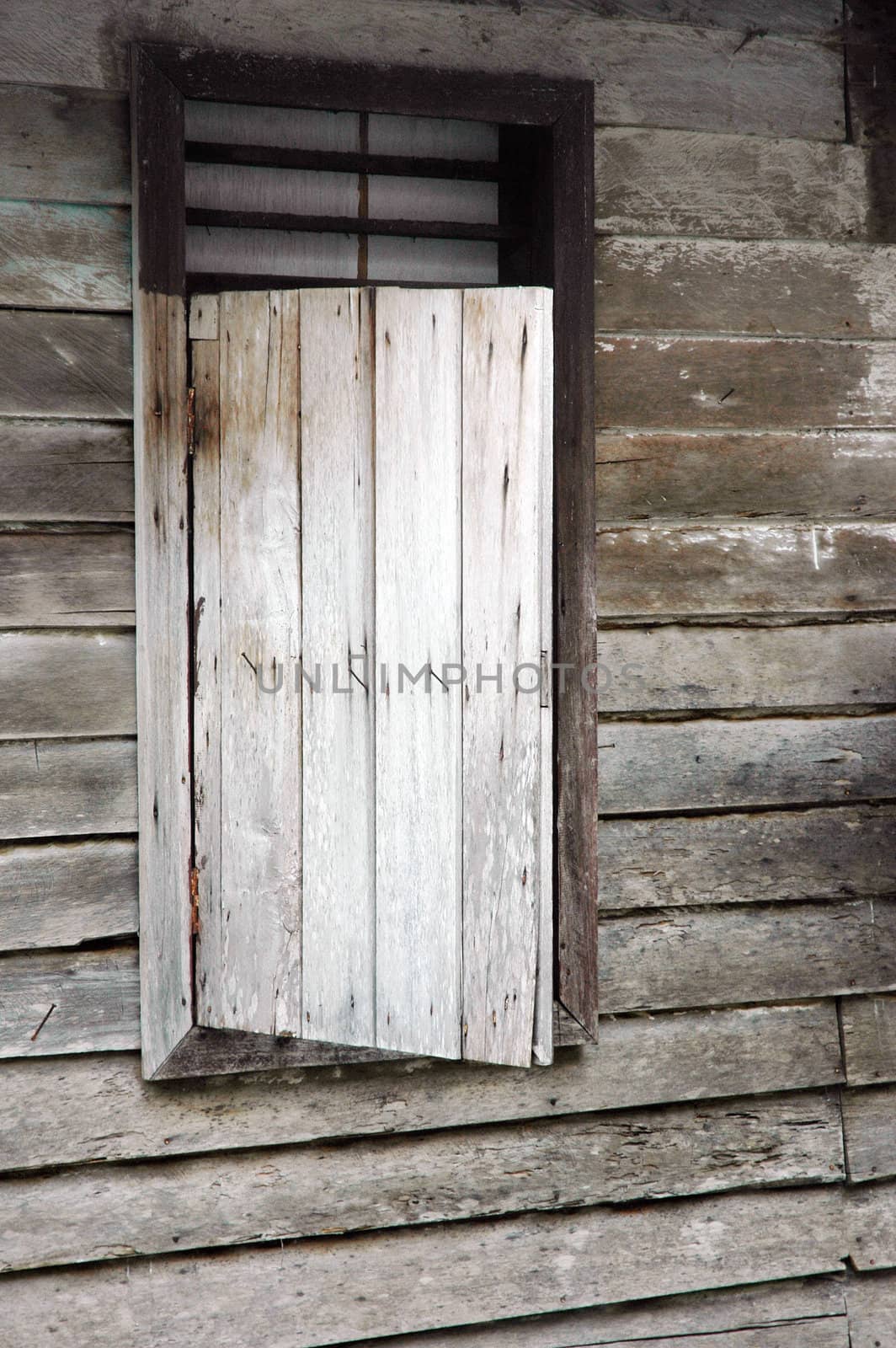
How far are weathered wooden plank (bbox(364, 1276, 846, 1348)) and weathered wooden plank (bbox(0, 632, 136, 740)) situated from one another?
1.37 m

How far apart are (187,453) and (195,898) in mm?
818

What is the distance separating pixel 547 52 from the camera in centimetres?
210

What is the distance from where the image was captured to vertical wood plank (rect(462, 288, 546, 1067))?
1839 millimetres

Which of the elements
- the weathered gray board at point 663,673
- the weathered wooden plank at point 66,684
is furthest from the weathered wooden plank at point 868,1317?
the weathered wooden plank at point 66,684

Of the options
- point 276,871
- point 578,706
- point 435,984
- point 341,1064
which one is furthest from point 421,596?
point 341,1064

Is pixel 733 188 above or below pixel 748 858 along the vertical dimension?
above

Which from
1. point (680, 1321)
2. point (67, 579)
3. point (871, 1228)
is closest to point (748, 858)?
point (871, 1228)

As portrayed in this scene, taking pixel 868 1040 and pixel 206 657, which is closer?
pixel 206 657

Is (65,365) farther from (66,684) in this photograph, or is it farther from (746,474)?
(746,474)

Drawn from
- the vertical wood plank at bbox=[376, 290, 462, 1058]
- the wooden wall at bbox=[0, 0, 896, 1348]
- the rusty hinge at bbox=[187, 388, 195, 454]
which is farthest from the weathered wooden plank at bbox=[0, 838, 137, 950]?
the rusty hinge at bbox=[187, 388, 195, 454]

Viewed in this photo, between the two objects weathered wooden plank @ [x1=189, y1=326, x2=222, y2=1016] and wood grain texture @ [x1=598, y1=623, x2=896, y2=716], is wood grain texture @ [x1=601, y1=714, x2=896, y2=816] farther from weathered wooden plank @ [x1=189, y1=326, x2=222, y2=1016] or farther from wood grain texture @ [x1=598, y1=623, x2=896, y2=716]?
weathered wooden plank @ [x1=189, y1=326, x2=222, y2=1016]

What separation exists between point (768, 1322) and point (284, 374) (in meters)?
2.17

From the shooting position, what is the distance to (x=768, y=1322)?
7.43ft

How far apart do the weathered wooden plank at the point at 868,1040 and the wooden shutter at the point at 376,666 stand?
79 centimetres
